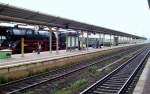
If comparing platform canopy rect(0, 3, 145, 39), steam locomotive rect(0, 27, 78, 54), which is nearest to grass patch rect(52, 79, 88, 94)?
platform canopy rect(0, 3, 145, 39)

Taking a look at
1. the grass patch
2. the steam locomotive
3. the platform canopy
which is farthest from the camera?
the steam locomotive

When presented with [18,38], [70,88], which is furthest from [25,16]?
[18,38]

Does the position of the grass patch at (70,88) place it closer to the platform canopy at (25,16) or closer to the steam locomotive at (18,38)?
the platform canopy at (25,16)

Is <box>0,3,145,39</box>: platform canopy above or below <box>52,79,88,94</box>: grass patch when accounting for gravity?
above

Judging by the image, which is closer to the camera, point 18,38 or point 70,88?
point 70,88

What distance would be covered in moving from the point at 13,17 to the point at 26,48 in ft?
45.0

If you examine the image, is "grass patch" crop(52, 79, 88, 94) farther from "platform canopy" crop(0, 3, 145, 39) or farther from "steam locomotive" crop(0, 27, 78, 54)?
"steam locomotive" crop(0, 27, 78, 54)

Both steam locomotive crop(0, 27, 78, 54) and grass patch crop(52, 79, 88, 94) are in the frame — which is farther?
steam locomotive crop(0, 27, 78, 54)

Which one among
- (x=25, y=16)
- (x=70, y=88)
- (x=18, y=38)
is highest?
(x=25, y=16)

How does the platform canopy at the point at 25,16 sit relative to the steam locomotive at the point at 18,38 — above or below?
above

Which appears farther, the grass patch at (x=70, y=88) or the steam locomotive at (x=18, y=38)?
the steam locomotive at (x=18, y=38)

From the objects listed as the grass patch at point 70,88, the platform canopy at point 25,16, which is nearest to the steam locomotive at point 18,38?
the platform canopy at point 25,16

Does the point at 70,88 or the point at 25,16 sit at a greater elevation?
the point at 25,16

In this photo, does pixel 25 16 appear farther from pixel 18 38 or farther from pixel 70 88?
pixel 18 38
